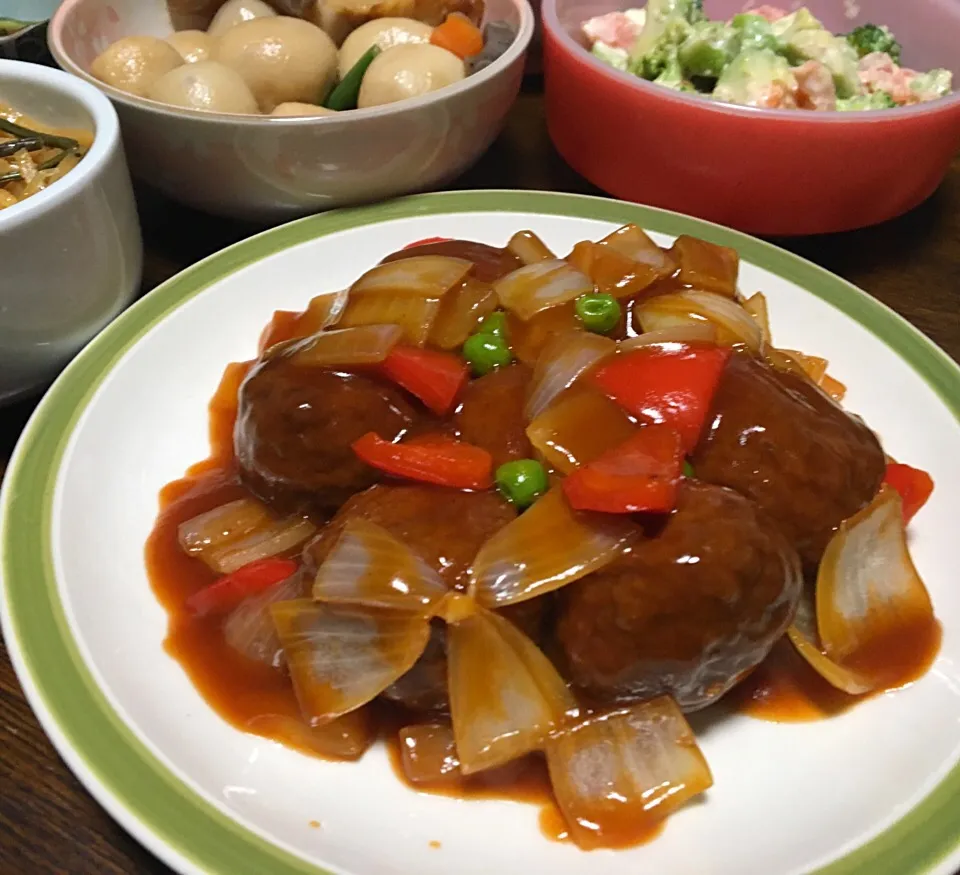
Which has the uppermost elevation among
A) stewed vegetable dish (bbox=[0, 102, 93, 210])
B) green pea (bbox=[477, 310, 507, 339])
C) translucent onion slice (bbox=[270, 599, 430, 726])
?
stewed vegetable dish (bbox=[0, 102, 93, 210])

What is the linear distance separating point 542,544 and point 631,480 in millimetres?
194

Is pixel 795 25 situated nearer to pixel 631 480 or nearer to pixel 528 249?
pixel 528 249

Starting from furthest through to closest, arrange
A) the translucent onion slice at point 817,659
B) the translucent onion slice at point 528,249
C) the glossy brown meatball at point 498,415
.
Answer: the translucent onion slice at point 528,249
the glossy brown meatball at point 498,415
the translucent onion slice at point 817,659

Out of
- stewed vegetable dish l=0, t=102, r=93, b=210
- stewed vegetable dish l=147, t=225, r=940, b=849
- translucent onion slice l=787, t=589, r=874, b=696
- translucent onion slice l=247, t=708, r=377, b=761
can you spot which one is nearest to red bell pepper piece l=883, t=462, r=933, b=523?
stewed vegetable dish l=147, t=225, r=940, b=849

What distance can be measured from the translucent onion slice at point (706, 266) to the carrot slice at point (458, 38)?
1172mm

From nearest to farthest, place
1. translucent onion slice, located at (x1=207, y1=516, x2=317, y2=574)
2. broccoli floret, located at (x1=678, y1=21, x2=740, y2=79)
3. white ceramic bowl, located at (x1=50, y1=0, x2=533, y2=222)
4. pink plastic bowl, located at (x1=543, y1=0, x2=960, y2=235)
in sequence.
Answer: translucent onion slice, located at (x1=207, y1=516, x2=317, y2=574) → white ceramic bowl, located at (x1=50, y1=0, x2=533, y2=222) → pink plastic bowl, located at (x1=543, y1=0, x2=960, y2=235) → broccoli floret, located at (x1=678, y1=21, x2=740, y2=79)

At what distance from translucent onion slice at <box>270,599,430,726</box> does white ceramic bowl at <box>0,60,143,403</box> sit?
105 cm

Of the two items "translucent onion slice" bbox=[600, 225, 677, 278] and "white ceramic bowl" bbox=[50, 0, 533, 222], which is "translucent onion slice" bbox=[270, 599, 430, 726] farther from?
"white ceramic bowl" bbox=[50, 0, 533, 222]

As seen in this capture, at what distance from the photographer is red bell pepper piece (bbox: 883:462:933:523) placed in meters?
2.00

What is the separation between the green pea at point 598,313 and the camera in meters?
1.99

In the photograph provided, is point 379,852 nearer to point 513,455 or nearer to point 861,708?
point 513,455

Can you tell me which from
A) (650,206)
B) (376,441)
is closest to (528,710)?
(376,441)

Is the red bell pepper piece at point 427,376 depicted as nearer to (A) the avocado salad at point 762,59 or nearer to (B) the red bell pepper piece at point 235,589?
(B) the red bell pepper piece at point 235,589

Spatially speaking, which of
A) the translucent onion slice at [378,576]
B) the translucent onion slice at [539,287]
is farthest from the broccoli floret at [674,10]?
the translucent onion slice at [378,576]
